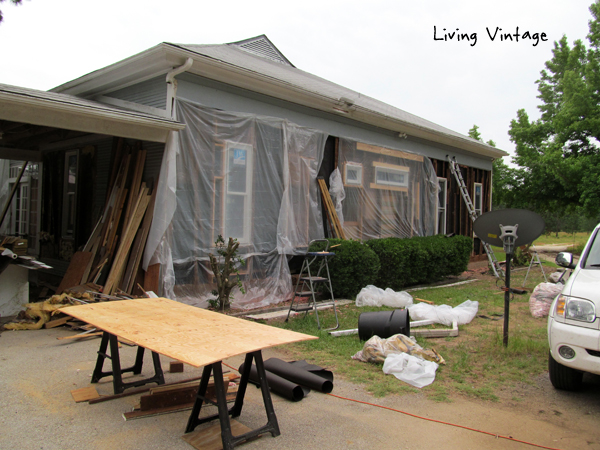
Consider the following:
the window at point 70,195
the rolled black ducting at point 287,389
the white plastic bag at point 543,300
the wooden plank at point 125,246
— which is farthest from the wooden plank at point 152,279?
the white plastic bag at point 543,300

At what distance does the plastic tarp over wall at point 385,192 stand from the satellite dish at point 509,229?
4.69 m

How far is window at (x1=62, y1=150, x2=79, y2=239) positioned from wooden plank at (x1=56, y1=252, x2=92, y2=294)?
238 cm

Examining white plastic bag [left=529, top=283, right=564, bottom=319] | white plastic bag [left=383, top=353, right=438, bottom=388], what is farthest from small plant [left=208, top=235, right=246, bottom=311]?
white plastic bag [left=529, top=283, right=564, bottom=319]

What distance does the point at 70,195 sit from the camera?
972cm

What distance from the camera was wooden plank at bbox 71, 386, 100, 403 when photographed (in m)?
3.83

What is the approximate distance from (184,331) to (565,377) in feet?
11.2

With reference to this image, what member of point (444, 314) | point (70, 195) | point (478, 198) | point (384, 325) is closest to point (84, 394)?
point (384, 325)

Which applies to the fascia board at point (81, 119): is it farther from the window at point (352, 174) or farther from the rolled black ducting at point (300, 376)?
the window at point (352, 174)

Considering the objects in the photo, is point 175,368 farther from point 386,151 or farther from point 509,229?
point 386,151

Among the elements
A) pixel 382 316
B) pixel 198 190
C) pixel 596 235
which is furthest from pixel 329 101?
pixel 596 235

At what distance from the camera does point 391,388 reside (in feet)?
14.3

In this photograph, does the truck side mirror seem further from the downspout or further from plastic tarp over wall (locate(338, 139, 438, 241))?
plastic tarp over wall (locate(338, 139, 438, 241))

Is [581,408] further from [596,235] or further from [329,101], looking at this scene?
[329,101]

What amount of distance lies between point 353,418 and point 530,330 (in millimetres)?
4262
